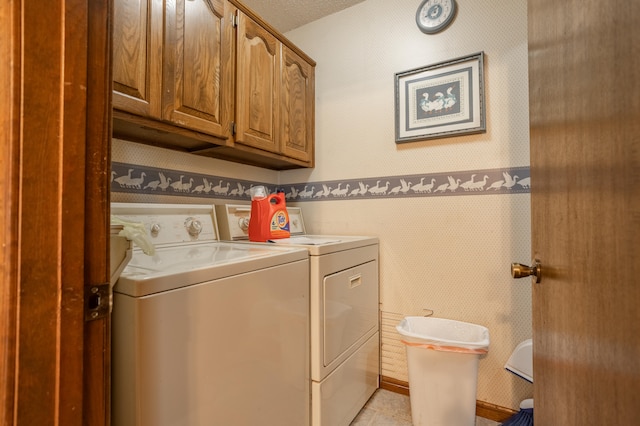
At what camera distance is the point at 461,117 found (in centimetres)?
172

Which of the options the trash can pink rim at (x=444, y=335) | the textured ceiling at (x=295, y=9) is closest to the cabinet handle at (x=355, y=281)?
the trash can pink rim at (x=444, y=335)

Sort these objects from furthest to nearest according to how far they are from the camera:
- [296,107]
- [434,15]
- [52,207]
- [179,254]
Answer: [296,107], [434,15], [179,254], [52,207]

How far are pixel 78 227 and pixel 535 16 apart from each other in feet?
3.81

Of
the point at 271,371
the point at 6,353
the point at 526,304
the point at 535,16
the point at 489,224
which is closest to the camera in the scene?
the point at 6,353

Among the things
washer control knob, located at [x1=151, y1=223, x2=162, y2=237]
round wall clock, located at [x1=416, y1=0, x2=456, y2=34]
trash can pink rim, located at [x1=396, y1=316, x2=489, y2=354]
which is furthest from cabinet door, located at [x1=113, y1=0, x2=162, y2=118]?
trash can pink rim, located at [x1=396, y1=316, x2=489, y2=354]

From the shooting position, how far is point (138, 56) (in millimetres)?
1166

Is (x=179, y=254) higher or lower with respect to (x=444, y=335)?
higher

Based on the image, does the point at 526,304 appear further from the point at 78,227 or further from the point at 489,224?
the point at 78,227

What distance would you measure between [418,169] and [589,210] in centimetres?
142

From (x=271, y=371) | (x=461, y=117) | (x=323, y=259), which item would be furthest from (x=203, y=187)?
(x=461, y=117)

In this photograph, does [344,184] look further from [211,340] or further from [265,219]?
[211,340]

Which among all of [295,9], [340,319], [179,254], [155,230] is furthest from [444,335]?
[295,9]

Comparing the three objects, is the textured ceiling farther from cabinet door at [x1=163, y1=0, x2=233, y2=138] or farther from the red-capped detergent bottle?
the red-capped detergent bottle

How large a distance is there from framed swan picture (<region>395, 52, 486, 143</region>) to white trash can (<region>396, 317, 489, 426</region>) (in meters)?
1.16
